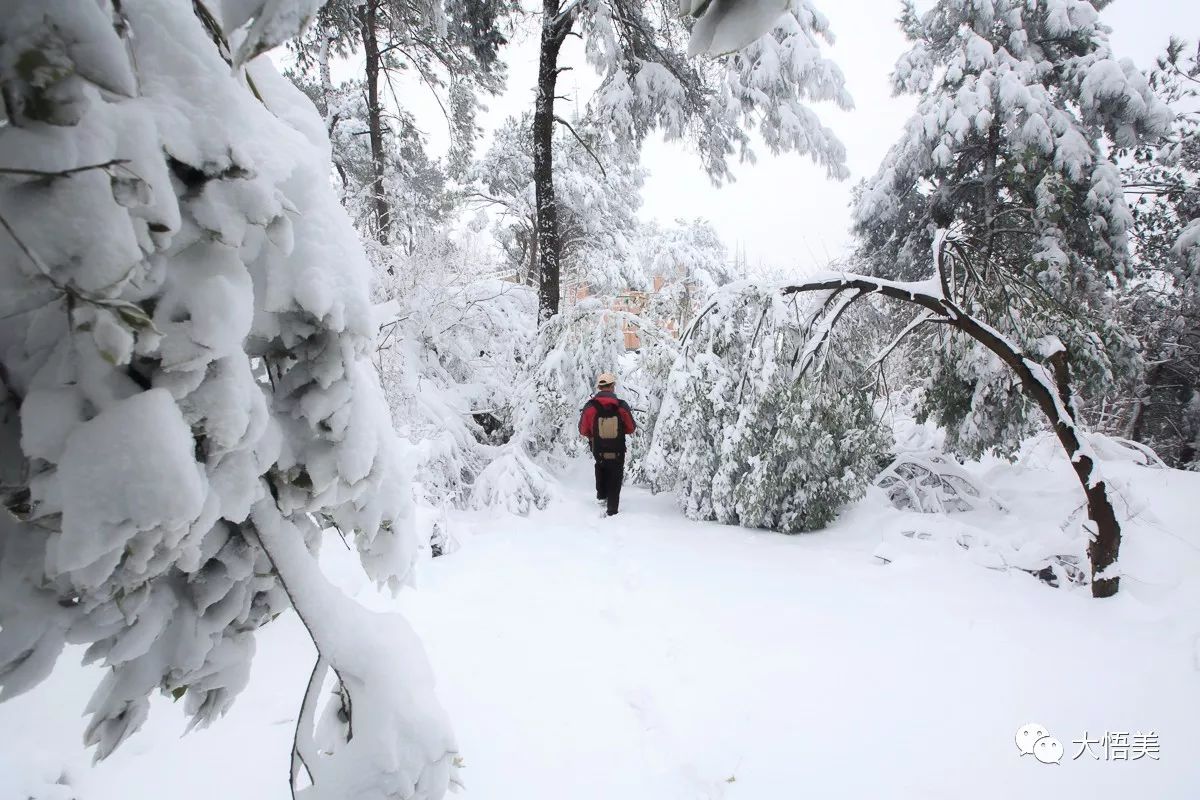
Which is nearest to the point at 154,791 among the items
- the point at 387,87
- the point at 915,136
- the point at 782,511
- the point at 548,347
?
the point at 782,511

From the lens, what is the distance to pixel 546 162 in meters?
7.40

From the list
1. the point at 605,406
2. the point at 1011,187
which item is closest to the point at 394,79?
the point at 605,406

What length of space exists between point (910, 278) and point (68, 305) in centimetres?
1159

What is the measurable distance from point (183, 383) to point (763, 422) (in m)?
4.93

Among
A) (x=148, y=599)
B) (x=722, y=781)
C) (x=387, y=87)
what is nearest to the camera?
(x=148, y=599)

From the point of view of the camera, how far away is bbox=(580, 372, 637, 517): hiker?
582 centimetres

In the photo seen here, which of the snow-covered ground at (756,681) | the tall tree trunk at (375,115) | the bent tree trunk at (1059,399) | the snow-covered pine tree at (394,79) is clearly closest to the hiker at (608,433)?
the snow-covered ground at (756,681)

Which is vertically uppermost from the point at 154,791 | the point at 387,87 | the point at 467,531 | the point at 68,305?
the point at 387,87

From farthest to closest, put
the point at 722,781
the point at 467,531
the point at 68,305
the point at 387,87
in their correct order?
the point at 387,87
the point at 467,531
the point at 722,781
the point at 68,305

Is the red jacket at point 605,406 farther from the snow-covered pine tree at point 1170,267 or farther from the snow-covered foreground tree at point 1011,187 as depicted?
the snow-covered pine tree at point 1170,267

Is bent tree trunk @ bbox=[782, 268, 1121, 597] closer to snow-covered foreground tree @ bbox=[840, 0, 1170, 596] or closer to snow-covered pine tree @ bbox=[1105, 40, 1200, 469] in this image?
snow-covered foreground tree @ bbox=[840, 0, 1170, 596]

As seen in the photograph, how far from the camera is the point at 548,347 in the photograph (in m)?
7.04

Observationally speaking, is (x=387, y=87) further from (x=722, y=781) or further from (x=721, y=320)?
(x=722, y=781)

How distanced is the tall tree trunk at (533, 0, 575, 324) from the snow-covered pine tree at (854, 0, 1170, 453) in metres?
4.66
